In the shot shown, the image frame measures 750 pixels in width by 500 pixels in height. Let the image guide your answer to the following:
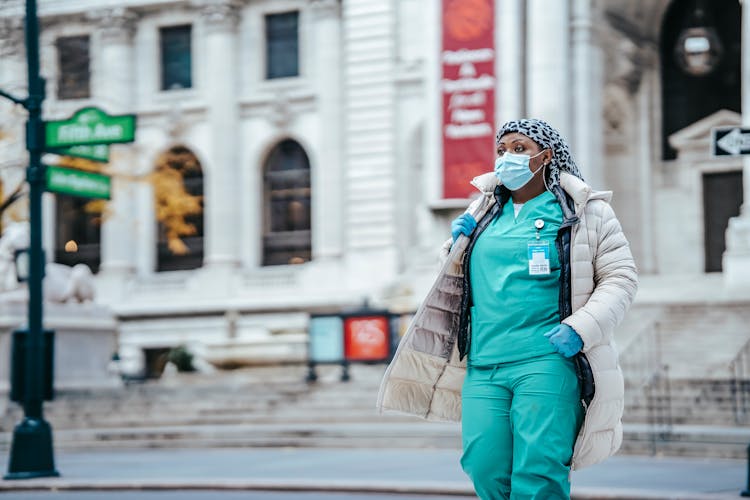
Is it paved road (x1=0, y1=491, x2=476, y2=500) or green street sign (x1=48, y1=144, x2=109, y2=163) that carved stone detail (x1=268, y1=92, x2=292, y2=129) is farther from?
paved road (x1=0, y1=491, x2=476, y2=500)

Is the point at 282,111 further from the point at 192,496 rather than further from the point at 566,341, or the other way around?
the point at 566,341

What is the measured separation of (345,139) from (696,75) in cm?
1046

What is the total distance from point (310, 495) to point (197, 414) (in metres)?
10.0

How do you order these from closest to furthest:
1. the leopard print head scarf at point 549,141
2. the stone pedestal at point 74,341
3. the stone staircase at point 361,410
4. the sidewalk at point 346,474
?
the leopard print head scarf at point 549,141 → the sidewalk at point 346,474 → the stone staircase at point 361,410 → the stone pedestal at point 74,341

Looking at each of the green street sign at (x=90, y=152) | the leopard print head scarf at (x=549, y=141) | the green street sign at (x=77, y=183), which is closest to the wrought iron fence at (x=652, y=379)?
the green street sign at (x=77, y=183)

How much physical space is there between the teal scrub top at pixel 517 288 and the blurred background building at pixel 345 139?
1745cm

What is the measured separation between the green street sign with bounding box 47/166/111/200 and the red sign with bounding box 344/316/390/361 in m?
8.39

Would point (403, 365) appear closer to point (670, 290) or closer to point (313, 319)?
point (313, 319)

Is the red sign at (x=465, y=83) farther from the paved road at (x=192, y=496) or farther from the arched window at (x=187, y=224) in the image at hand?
the paved road at (x=192, y=496)

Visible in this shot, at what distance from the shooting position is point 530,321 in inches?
233

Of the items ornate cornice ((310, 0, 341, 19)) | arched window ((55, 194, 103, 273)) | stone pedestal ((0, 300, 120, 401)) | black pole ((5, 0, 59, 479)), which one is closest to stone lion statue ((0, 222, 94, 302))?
stone pedestal ((0, 300, 120, 401))

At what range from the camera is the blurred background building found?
29281mm

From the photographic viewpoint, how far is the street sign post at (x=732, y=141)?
11141 mm

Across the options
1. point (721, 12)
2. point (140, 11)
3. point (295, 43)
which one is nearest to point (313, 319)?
point (721, 12)
